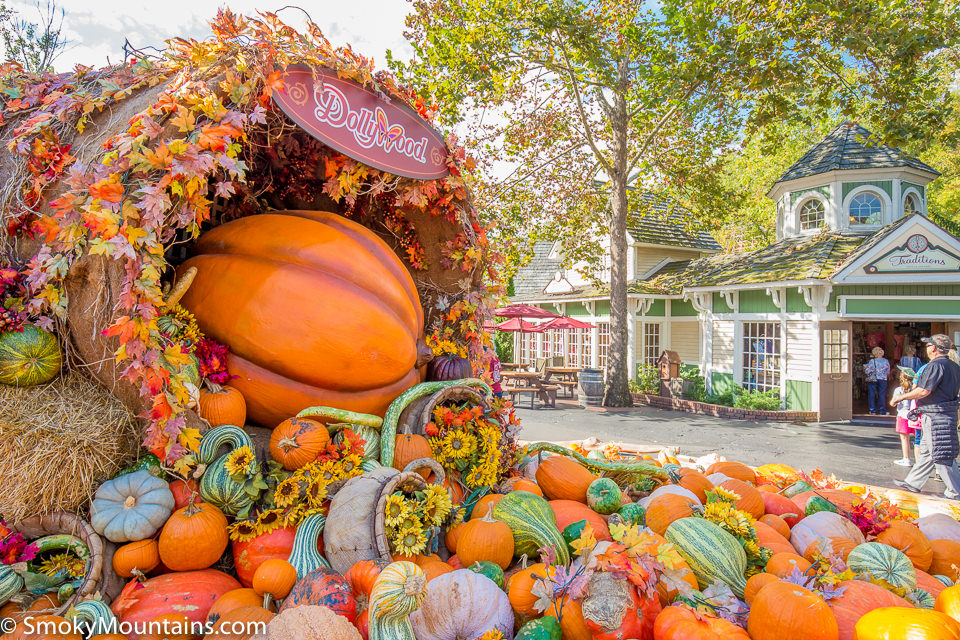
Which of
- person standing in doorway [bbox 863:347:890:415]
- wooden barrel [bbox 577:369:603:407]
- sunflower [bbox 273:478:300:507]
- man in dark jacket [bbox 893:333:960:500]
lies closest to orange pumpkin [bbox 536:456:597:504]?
sunflower [bbox 273:478:300:507]

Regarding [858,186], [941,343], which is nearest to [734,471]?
[941,343]

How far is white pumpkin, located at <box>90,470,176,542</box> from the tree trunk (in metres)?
12.3

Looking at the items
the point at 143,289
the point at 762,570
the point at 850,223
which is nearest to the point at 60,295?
the point at 143,289

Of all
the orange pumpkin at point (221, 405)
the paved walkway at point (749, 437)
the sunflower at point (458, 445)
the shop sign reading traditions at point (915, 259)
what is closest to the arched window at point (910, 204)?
the shop sign reading traditions at point (915, 259)

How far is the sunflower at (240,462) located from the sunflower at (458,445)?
0.95m

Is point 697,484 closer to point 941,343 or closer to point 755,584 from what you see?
point 755,584

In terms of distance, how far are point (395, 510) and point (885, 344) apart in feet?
59.7

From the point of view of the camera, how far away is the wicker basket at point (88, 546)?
1.88 m

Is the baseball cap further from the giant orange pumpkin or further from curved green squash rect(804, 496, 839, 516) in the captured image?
the giant orange pumpkin

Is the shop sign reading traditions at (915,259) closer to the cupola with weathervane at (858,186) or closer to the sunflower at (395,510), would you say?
Answer: the cupola with weathervane at (858,186)

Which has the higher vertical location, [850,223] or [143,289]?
[850,223]

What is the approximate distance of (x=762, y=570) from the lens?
223 centimetres

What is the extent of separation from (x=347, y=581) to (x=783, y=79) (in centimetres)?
1034

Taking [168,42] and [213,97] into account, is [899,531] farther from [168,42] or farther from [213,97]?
[168,42]
